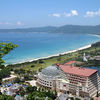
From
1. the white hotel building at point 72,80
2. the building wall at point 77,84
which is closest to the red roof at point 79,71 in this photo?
the white hotel building at point 72,80

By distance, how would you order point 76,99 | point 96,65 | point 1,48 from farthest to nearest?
point 96,65
point 76,99
point 1,48

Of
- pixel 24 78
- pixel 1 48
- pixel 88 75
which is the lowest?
pixel 24 78

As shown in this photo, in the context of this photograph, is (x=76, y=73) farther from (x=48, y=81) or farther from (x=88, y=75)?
(x=48, y=81)

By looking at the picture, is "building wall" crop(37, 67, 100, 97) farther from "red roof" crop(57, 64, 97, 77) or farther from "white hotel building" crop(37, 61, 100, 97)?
"red roof" crop(57, 64, 97, 77)

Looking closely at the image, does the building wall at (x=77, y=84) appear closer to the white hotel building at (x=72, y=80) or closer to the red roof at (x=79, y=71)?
the white hotel building at (x=72, y=80)

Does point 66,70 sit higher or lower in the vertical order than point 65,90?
higher

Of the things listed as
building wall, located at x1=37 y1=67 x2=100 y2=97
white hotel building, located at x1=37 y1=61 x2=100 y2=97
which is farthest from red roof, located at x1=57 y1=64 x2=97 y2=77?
building wall, located at x1=37 y1=67 x2=100 y2=97

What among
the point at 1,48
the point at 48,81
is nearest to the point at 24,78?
the point at 48,81

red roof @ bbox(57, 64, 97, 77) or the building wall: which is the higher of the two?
red roof @ bbox(57, 64, 97, 77)
